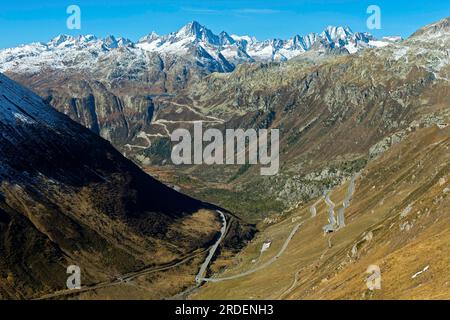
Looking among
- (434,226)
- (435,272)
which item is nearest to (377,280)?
(435,272)

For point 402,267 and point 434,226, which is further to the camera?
point 434,226

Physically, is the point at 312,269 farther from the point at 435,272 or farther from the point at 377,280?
the point at 435,272
